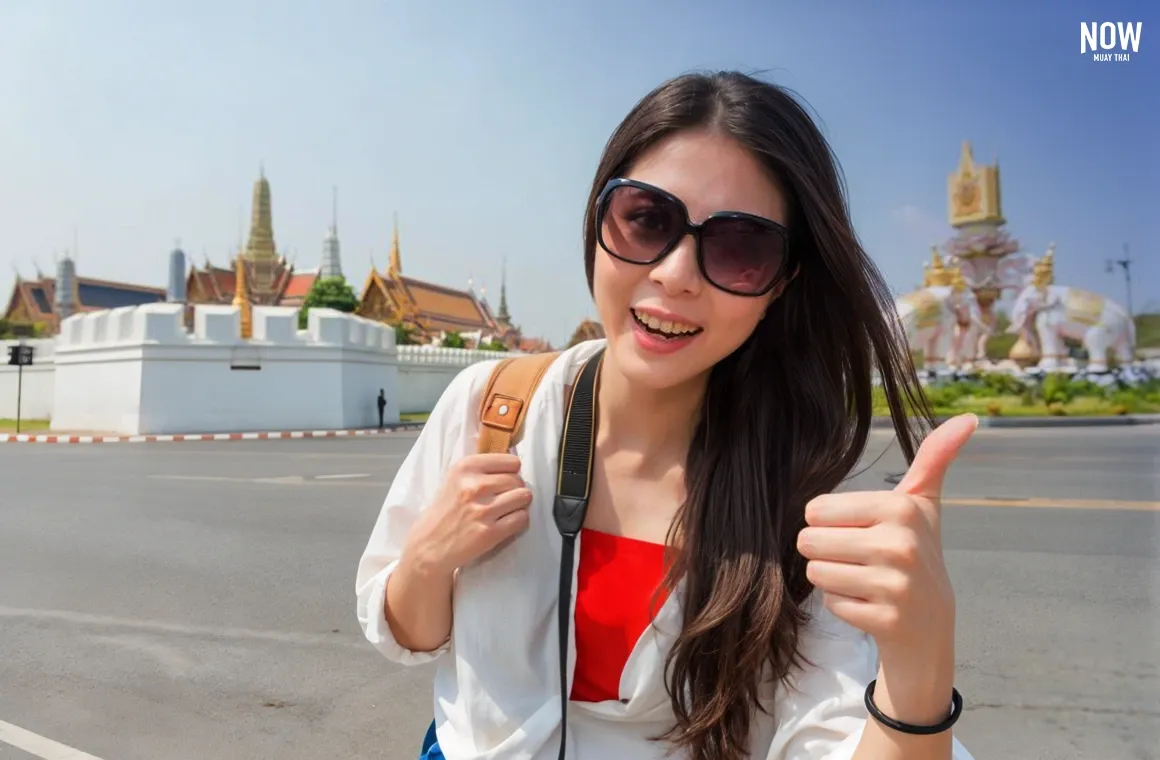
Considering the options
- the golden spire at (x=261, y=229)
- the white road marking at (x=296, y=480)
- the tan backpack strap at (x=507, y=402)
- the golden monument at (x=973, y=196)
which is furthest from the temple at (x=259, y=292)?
the tan backpack strap at (x=507, y=402)

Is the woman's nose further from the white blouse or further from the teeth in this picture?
the white blouse

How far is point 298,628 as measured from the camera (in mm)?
3637

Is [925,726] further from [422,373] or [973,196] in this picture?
[973,196]

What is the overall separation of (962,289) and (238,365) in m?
23.2

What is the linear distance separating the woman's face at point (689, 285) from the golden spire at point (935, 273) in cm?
3085

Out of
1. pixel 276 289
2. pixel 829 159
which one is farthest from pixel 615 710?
pixel 276 289

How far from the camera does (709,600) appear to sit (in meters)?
1.18

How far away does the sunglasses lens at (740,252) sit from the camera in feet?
3.90

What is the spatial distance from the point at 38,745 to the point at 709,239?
2.50m

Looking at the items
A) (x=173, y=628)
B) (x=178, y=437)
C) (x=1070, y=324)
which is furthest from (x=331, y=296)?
(x=173, y=628)

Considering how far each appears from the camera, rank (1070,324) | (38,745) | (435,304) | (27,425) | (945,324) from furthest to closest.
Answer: (435,304)
(945,324)
(1070,324)
(27,425)
(38,745)

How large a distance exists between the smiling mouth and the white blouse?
21cm

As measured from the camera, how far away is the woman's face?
3.95 ft

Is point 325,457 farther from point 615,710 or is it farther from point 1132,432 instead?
point 1132,432
